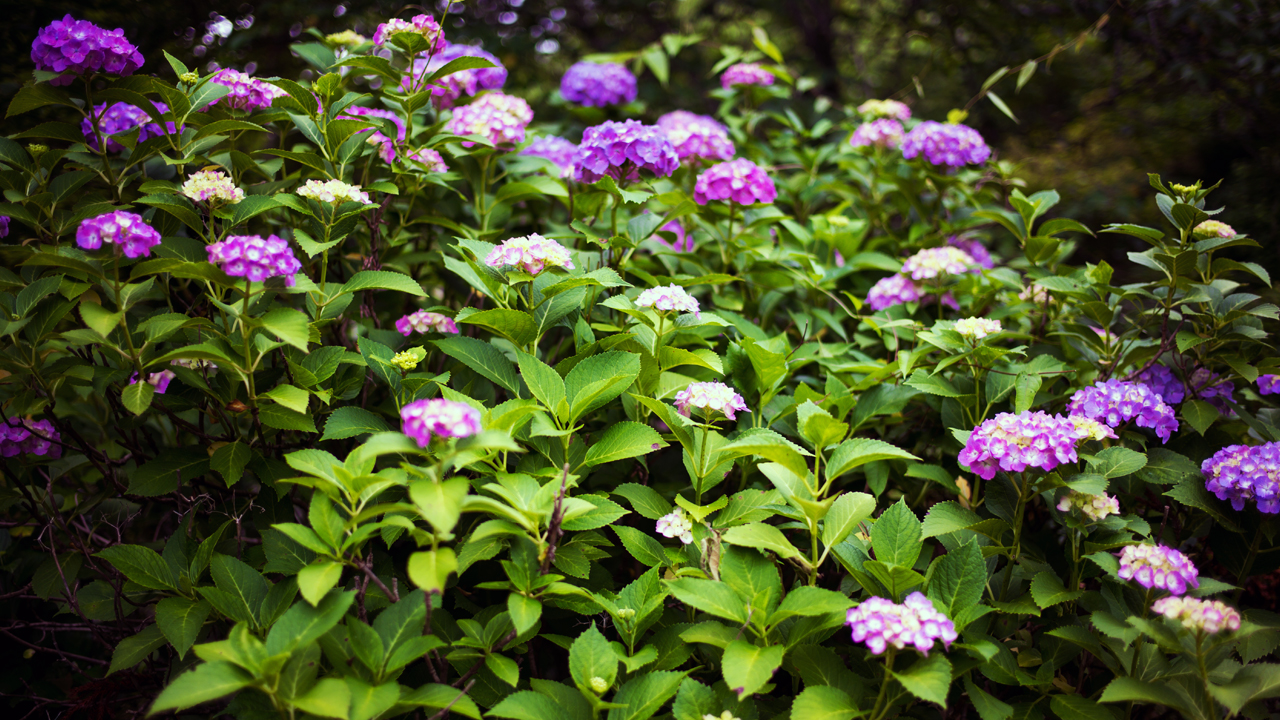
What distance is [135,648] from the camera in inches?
55.1

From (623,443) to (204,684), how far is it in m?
0.79

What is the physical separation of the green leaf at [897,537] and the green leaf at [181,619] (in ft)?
4.12

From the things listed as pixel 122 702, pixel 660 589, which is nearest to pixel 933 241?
pixel 660 589

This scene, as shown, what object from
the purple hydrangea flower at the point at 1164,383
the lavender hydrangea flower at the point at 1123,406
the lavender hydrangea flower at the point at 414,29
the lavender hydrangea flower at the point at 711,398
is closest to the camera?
the lavender hydrangea flower at the point at 711,398

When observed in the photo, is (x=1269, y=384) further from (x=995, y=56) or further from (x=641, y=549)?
(x=995, y=56)

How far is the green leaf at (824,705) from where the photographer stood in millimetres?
1182

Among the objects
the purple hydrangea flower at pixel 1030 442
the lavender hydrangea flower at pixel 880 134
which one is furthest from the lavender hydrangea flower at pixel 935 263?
the purple hydrangea flower at pixel 1030 442

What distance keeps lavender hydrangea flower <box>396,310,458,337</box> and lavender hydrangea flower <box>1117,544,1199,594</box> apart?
150cm

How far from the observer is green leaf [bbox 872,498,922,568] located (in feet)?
→ 4.47

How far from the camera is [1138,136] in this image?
14.6ft

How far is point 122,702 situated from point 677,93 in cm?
385

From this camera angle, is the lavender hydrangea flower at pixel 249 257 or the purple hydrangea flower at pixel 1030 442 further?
the purple hydrangea flower at pixel 1030 442

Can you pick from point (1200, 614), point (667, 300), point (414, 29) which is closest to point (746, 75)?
point (414, 29)

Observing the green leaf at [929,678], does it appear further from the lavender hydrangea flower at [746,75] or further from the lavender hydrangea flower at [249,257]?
the lavender hydrangea flower at [746,75]
